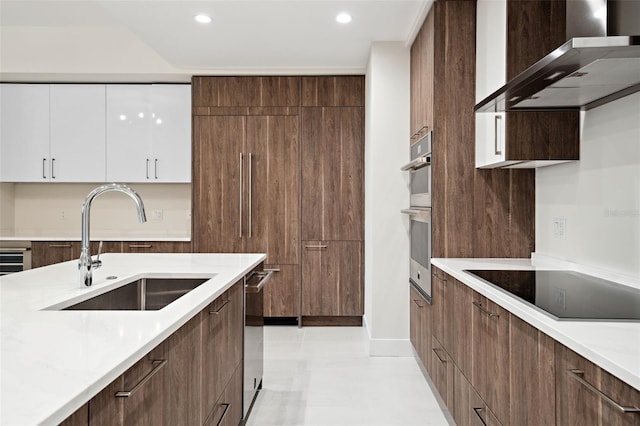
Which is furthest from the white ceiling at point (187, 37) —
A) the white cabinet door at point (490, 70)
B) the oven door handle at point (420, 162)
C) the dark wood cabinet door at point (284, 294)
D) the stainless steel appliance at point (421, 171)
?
the dark wood cabinet door at point (284, 294)

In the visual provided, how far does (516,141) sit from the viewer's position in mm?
2287

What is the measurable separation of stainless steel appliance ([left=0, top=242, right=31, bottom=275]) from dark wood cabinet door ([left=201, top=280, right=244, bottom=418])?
3.16 meters

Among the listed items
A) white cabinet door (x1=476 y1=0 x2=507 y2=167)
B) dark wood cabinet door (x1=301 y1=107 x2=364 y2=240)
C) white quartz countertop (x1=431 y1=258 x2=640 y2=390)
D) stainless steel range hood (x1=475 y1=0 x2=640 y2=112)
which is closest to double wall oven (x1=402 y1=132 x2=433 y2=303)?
white cabinet door (x1=476 y1=0 x2=507 y2=167)

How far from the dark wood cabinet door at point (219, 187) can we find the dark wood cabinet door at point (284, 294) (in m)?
0.50

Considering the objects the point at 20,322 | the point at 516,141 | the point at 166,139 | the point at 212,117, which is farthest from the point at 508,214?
the point at 166,139

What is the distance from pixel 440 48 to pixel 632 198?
1517 mm

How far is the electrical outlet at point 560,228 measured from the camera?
2.38 metres

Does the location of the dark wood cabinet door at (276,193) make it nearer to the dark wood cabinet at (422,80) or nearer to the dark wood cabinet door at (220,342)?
the dark wood cabinet at (422,80)

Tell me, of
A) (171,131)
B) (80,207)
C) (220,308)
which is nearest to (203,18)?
(171,131)

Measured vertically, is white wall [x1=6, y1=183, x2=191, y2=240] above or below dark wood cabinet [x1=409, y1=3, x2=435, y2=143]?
below

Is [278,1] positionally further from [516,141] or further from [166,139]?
[166,139]

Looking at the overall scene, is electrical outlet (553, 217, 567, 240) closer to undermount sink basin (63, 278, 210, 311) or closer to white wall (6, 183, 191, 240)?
undermount sink basin (63, 278, 210, 311)

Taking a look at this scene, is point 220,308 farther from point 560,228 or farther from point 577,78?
point 560,228

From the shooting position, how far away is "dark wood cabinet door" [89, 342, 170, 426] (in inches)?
35.1
